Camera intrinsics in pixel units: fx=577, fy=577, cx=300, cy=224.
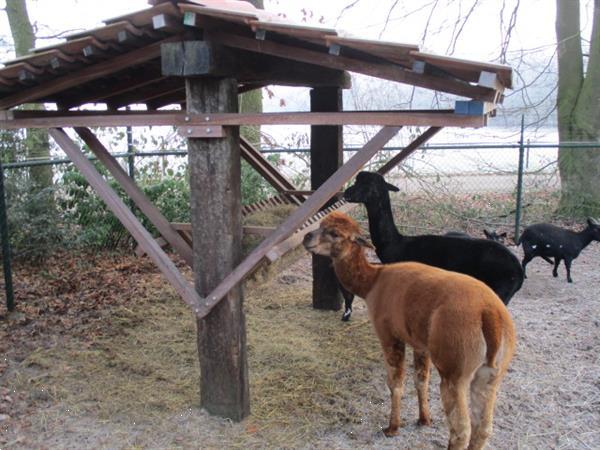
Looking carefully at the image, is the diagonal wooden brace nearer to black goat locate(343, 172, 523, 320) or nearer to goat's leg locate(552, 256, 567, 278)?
black goat locate(343, 172, 523, 320)

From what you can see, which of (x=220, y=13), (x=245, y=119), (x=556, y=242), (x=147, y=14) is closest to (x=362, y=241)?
(x=245, y=119)

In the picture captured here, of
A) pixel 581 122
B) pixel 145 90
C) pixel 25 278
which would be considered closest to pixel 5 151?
pixel 25 278

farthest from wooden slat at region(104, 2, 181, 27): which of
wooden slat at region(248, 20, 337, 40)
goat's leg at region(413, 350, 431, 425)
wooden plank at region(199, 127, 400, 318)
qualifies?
goat's leg at region(413, 350, 431, 425)

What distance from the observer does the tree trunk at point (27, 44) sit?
946 cm

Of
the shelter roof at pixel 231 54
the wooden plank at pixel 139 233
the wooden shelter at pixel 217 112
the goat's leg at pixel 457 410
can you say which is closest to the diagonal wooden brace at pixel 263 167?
the shelter roof at pixel 231 54

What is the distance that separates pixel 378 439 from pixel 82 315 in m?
4.18

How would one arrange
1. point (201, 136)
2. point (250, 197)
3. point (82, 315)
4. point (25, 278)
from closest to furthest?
point (201, 136), point (82, 315), point (25, 278), point (250, 197)

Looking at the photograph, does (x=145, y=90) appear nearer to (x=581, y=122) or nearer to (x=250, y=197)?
(x=250, y=197)

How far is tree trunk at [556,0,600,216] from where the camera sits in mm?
11992

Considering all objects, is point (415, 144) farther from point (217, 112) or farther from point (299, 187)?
point (299, 187)

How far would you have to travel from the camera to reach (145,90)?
592 centimetres

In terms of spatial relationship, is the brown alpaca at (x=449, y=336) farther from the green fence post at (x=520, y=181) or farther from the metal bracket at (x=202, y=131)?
the green fence post at (x=520, y=181)

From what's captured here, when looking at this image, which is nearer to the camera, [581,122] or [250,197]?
[250,197]

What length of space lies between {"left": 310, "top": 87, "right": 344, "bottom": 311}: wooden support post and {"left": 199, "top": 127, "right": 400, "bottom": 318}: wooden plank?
8.72ft
